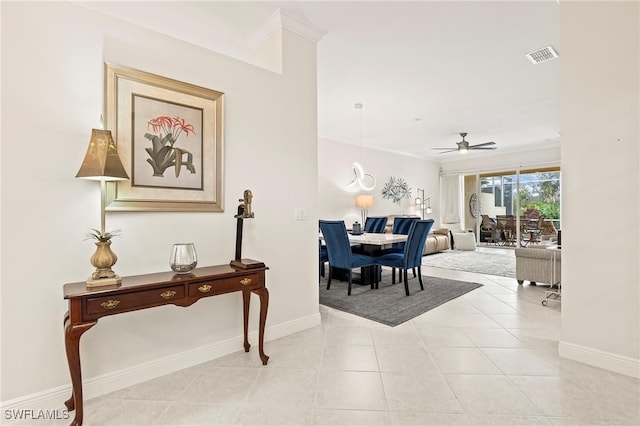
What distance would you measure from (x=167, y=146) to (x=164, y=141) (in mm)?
39

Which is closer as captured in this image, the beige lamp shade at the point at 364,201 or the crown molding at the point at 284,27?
the crown molding at the point at 284,27

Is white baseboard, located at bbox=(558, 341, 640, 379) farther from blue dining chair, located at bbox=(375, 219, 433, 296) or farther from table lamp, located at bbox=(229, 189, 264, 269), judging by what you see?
table lamp, located at bbox=(229, 189, 264, 269)

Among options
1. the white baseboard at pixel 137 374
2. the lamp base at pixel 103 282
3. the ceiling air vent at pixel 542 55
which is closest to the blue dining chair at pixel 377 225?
the ceiling air vent at pixel 542 55

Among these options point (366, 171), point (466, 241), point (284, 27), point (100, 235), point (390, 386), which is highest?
point (284, 27)

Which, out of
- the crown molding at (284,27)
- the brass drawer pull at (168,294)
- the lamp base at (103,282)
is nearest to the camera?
the lamp base at (103,282)

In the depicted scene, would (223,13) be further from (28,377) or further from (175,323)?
(28,377)

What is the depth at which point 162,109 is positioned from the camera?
2.17m

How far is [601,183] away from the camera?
2.16 meters

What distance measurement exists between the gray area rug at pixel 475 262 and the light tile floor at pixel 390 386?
292 cm

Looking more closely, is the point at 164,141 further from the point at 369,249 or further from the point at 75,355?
the point at 369,249

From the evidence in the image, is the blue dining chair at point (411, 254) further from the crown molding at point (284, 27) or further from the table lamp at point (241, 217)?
the crown molding at point (284, 27)

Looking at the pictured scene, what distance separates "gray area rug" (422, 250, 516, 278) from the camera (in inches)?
221

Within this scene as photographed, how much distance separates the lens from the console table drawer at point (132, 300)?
1611 millimetres

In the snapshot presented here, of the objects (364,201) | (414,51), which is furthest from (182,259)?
(364,201)
